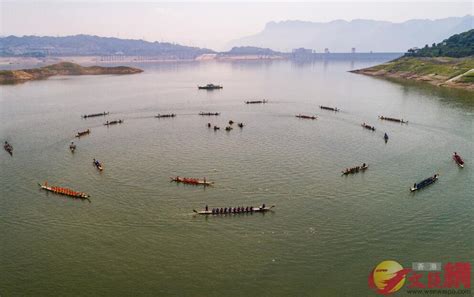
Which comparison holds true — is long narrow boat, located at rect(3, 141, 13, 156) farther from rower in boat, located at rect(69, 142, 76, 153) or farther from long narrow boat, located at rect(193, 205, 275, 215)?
long narrow boat, located at rect(193, 205, 275, 215)

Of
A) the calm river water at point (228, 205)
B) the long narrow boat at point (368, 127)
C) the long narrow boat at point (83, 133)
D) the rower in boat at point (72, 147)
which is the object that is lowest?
the calm river water at point (228, 205)

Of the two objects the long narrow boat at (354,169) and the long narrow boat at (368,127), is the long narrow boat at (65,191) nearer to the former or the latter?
the long narrow boat at (354,169)

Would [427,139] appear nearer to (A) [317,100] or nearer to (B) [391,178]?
(B) [391,178]

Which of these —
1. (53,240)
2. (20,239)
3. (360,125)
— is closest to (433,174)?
(360,125)

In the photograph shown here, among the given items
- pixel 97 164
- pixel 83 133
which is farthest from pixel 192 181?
pixel 83 133

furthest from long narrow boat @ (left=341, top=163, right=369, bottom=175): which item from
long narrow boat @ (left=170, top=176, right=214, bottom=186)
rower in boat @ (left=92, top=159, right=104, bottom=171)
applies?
rower in boat @ (left=92, top=159, right=104, bottom=171)

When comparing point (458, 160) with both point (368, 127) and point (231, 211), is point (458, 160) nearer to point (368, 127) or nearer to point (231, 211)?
point (368, 127)

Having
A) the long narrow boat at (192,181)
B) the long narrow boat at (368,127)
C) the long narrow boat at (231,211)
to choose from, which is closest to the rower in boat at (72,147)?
the long narrow boat at (192,181)

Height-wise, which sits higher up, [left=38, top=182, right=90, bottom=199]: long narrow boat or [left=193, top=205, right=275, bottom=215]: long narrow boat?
[left=38, top=182, right=90, bottom=199]: long narrow boat
